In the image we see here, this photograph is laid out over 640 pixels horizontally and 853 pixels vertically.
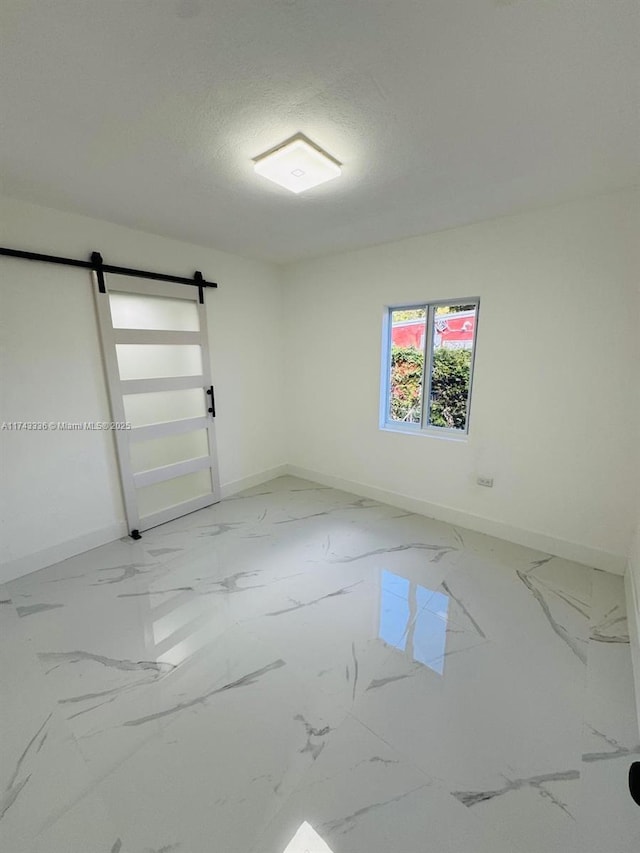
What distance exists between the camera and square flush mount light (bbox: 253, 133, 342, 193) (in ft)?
5.55

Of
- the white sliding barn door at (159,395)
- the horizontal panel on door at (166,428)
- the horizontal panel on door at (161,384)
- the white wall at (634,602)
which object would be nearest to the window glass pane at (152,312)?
the white sliding barn door at (159,395)

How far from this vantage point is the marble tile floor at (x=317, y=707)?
3.84 feet

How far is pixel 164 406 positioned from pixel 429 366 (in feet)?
8.38

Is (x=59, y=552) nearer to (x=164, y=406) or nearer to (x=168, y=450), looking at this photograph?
(x=168, y=450)

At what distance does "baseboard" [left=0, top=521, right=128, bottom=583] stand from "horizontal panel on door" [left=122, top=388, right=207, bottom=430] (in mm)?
866

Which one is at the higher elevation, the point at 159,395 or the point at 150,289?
the point at 150,289

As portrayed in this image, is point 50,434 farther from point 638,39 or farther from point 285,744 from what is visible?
point 638,39

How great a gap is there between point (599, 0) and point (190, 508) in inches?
154

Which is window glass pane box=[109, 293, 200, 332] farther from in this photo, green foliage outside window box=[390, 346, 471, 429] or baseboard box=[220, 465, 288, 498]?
green foliage outside window box=[390, 346, 471, 429]

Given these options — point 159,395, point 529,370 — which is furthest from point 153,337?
point 529,370

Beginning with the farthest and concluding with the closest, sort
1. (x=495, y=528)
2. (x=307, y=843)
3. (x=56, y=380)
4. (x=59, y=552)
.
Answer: (x=495, y=528), (x=59, y=552), (x=56, y=380), (x=307, y=843)

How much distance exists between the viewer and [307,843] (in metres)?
1.12

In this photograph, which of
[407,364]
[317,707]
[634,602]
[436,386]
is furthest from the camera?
[407,364]

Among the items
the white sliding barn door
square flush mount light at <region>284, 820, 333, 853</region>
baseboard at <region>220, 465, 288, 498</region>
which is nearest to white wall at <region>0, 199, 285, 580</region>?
the white sliding barn door
